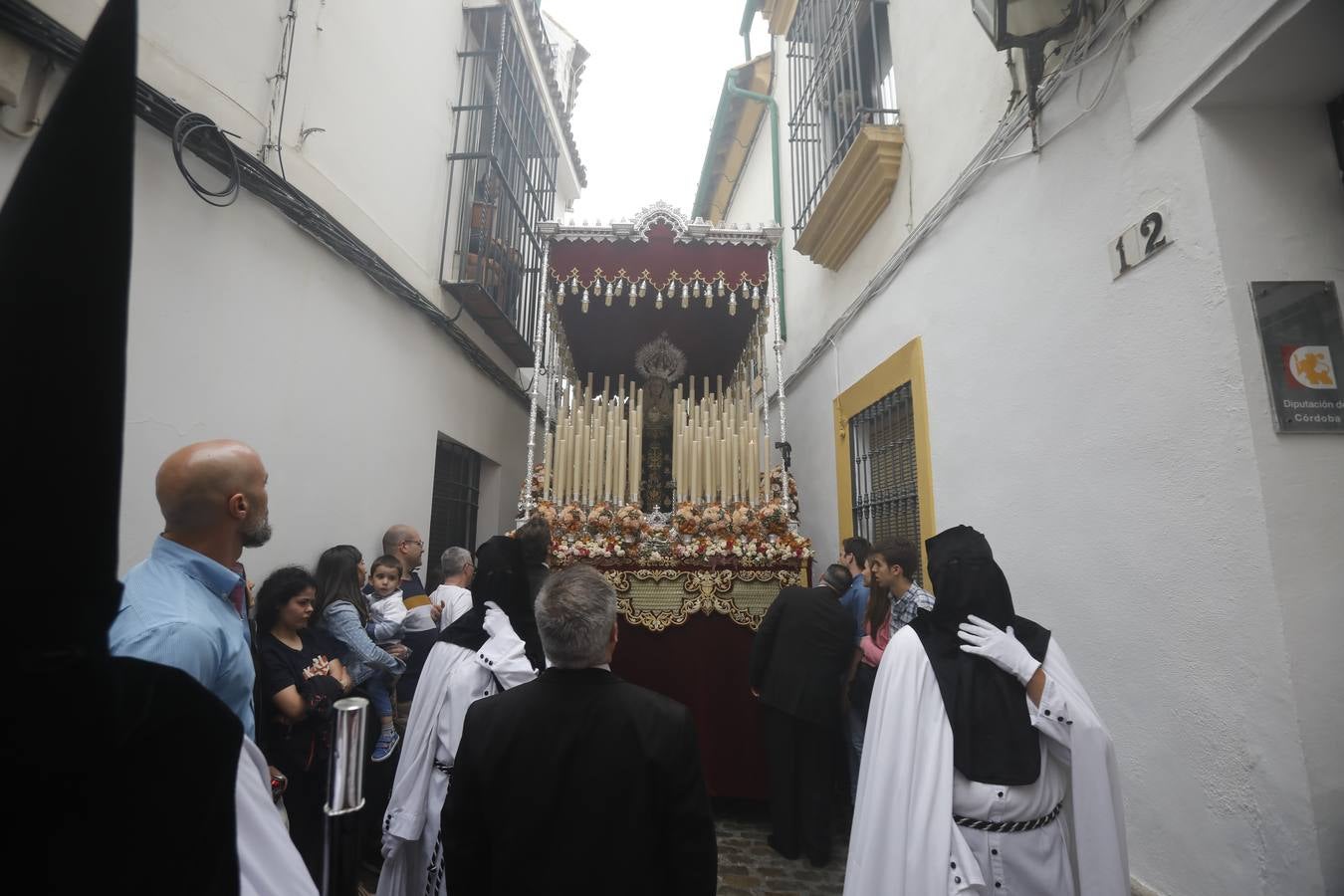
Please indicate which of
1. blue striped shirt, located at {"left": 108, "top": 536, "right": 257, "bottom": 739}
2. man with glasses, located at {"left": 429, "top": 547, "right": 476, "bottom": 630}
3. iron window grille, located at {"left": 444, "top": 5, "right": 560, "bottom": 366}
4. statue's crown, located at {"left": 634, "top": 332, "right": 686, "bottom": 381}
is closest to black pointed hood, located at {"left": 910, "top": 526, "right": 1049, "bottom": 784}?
blue striped shirt, located at {"left": 108, "top": 536, "right": 257, "bottom": 739}

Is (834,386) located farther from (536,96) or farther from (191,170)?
(536,96)

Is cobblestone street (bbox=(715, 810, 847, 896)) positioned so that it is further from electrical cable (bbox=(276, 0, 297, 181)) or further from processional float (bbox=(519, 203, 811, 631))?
electrical cable (bbox=(276, 0, 297, 181))

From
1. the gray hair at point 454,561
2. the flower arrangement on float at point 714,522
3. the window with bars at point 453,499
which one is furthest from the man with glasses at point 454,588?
the window with bars at point 453,499

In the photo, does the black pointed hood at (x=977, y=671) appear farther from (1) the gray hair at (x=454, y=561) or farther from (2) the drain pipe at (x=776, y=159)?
(2) the drain pipe at (x=776, y=159)

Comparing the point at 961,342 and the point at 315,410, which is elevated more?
the point at 961,342

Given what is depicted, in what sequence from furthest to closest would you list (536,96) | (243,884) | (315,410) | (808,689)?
(536,96) → (315,410) → (808,689) → (243,884)

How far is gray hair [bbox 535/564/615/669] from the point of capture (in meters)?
1.52

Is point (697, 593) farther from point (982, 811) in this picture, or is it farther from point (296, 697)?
point (982, 811)

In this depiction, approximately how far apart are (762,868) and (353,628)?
2.43 metres

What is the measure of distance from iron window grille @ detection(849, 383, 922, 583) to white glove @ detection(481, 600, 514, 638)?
2.49m

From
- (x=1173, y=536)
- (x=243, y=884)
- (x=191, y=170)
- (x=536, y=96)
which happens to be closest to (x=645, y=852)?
(x=243, y=884)

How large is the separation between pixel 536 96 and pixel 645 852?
28.3ft

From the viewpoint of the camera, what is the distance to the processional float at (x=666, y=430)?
4297 mm

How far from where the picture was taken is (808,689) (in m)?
3.47
